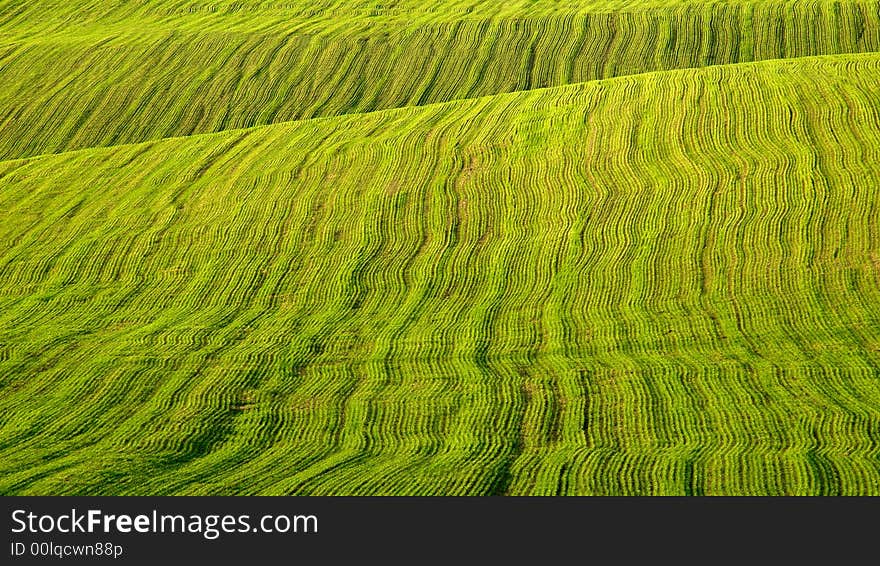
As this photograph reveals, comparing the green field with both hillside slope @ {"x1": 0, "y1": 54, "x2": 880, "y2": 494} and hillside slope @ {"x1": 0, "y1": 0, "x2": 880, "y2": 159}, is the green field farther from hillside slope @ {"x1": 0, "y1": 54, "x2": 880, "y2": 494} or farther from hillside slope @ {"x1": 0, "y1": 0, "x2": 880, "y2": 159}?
hillside slope @ {"x1": 0, "y1": 0, "x2": 880, "y2": 159}

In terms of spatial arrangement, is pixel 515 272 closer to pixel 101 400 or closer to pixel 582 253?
pixel 582 253

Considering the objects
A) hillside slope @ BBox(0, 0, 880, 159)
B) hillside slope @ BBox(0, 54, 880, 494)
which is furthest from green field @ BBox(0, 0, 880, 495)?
hillside slope @ BBox(0, 0, 880, 159)

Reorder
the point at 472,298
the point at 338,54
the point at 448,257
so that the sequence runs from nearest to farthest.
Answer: the point at 472,298 < the point at 448,257 < the point at 338,54

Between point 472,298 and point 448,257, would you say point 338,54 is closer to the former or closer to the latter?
point 448,257

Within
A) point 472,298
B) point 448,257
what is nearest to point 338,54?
point 448,257
